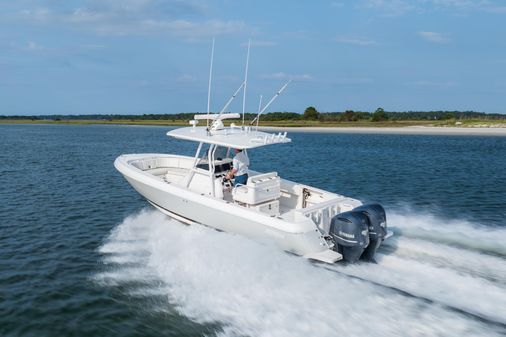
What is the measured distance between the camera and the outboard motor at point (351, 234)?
8.02m

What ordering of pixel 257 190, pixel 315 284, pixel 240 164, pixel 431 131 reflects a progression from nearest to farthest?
1. pixel 315 284
2. pixel 257 190
3. pixel 240 164
4. pixel 431 131

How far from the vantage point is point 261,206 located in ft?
32.0

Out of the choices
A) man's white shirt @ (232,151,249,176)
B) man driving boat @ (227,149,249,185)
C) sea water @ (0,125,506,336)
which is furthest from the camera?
man's white shirt @ (232,151,249,176)

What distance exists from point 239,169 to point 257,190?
973 millimetres

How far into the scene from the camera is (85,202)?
14.7 m

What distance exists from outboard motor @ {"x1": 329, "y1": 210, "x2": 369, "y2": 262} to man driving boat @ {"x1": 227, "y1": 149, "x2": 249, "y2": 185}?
8.90 feet

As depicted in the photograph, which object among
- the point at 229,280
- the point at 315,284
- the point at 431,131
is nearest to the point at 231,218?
the point at 229,280

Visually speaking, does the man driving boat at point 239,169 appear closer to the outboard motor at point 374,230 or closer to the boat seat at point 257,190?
the boat seat at point 257,190

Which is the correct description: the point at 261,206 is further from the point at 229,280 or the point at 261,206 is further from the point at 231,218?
the point at 229,280

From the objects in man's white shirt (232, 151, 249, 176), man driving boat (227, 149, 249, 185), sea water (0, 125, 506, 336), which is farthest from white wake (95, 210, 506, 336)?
man's white shirt (232, 151, 249, 176)

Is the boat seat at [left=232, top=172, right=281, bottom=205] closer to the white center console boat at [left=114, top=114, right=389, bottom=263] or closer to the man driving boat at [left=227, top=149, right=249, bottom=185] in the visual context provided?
the white center console boat at [left=114, top=114, right=389, bottom=263]

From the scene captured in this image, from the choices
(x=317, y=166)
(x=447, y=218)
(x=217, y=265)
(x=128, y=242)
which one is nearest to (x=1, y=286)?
(x=128, y=242)

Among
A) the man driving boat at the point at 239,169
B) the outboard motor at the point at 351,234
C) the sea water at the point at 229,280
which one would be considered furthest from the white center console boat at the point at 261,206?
the sea water at the point at 229,280

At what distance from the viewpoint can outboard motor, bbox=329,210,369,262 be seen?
8023mm
